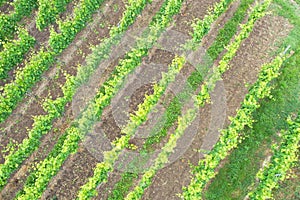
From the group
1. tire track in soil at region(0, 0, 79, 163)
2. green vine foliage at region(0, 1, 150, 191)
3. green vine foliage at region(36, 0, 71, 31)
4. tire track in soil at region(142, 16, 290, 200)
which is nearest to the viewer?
green vine foliage at region(0, 1, 150, 191)

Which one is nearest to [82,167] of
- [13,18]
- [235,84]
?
[235,84]

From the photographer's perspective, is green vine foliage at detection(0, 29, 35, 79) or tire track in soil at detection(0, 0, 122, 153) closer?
green vine foliage at detection(0, 29, 35, 79)

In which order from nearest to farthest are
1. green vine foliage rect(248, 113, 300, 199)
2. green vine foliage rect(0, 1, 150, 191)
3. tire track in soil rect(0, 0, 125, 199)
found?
1. green vine foliage rect(248, 113, 300, 199)
2. green vine foliage rect(0, 1, 150, 191)
3. tire track in soil rect(0, 0, 125, 199)

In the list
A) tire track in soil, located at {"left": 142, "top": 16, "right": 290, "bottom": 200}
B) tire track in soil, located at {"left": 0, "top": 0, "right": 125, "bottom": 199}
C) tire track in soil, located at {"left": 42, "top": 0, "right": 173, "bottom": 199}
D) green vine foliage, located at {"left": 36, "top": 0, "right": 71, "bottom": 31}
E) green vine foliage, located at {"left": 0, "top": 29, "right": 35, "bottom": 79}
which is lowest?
tire track in soil, located at {"left": 142, "top": 16, "right": 290, "bottom": 200}

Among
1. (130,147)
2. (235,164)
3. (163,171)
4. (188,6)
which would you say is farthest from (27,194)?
(188,6)

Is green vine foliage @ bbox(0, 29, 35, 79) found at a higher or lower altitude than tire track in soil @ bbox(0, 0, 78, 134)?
higher

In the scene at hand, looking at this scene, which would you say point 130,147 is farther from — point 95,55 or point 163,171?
point 95,55

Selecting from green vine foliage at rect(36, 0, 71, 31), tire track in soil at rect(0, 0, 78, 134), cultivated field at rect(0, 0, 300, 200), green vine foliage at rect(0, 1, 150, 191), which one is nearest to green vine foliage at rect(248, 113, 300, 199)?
cultivated field at rect(0, 0, 300, 200)

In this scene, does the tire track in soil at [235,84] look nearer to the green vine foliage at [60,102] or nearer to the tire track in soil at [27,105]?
the green vine foliage at [60,102]

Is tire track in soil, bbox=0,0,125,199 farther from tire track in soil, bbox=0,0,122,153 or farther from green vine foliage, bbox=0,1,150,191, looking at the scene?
green vine foliage, bbox=0,1,150,191
